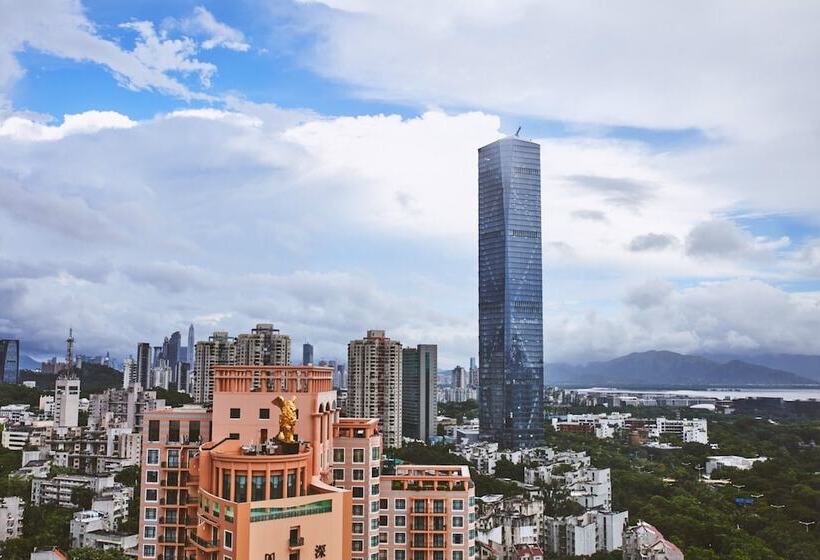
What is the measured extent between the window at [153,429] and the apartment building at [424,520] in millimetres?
4684

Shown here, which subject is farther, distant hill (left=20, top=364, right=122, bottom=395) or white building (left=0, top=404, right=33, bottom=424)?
distant hill (left=20, top=364, right=122, bottom=395)

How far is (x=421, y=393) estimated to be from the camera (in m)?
52.0

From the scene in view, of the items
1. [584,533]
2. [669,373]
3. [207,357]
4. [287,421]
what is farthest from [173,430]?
[669,373]

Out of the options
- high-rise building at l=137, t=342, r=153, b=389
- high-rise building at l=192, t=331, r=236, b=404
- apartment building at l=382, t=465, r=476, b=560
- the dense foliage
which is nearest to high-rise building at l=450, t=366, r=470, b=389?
high-rise building at l=137, t=342, r=153, b=389

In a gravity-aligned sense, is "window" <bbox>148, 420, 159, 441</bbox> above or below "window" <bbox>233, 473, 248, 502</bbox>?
above

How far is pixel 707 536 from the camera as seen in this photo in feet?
72.8

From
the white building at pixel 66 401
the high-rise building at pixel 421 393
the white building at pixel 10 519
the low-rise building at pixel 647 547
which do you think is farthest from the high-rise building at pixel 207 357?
the low-rise building at pixel 647 547

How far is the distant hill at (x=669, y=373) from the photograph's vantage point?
120000 mm

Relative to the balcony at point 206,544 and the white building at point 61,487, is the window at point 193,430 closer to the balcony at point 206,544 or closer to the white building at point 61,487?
the balcony at point 206,544

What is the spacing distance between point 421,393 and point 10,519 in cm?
3217

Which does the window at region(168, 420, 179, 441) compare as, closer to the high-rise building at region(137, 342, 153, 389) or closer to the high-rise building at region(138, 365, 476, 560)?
the high-rise building at region(138, 365, 476, 560)

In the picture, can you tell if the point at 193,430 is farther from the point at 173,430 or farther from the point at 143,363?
the point at 143,363

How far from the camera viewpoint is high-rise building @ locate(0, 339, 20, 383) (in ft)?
230

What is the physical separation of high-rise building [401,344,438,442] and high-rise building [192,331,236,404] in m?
14.5
